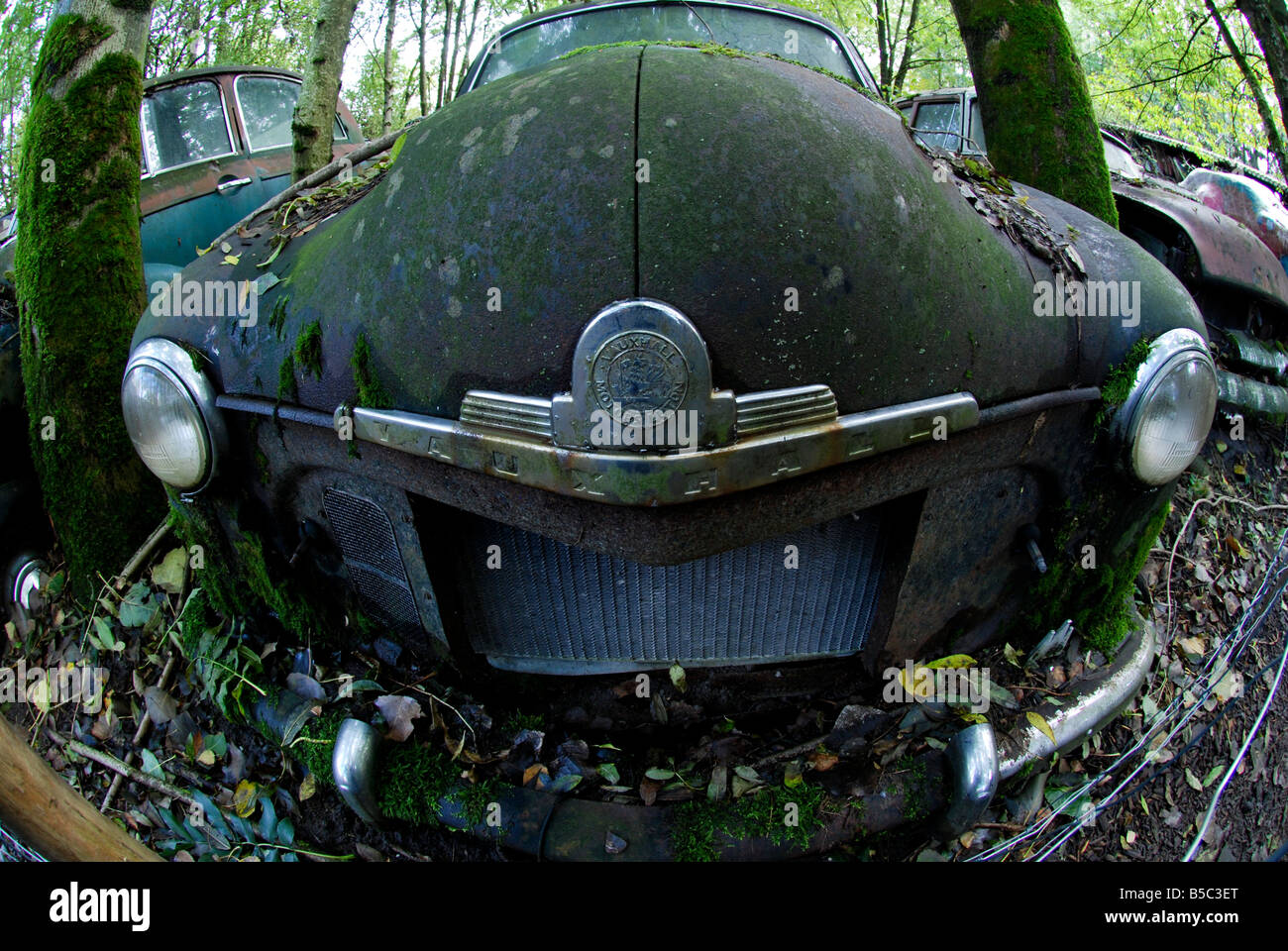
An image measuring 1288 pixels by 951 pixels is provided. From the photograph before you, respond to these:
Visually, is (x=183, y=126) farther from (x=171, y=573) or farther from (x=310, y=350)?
(x=310, y=350)

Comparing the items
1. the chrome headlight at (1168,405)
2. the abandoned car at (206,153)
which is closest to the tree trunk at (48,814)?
the chrome headlight at (1168,405)

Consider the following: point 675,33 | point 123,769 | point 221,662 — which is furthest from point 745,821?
point 675,33

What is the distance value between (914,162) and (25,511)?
11.0 feet

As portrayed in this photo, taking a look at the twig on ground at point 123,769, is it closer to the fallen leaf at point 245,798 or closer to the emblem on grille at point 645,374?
the fallen leaf at point 245,798

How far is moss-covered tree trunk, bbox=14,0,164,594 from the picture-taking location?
274 cm

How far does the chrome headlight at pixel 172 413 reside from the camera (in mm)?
1808

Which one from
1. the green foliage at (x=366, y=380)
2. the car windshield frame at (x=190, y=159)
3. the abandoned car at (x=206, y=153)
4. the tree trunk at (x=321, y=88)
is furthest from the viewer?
the car windshield frame at (x=190, y=159)

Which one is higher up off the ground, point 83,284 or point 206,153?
point 206,153

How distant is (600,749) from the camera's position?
1.95 m

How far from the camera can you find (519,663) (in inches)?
80.7

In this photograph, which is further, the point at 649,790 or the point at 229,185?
the point at 229,185

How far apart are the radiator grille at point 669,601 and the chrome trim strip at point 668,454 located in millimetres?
363

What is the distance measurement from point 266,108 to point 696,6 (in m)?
3.86
